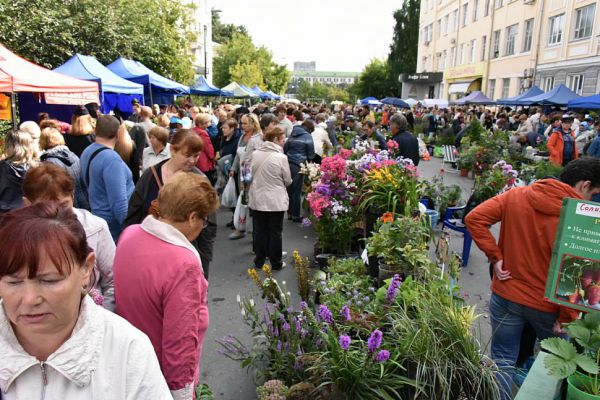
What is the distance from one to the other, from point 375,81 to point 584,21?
40450mm

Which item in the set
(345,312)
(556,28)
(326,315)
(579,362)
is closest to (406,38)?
(556,28)

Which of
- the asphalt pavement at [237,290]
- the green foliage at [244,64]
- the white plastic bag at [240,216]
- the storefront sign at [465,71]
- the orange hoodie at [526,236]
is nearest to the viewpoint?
the orange hoodie at [526,236]

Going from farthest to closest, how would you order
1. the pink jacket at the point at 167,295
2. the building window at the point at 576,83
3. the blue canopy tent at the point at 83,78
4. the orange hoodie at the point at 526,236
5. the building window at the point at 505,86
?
1. the building window at the point at 505,86
2. the building window at the point at 576,83
3. the blue canopy tent at the point at 83,78
4. the orange hoodie at the point at 526,236
5. the pink jacket at the point at 167,295

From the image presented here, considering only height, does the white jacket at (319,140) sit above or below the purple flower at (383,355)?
above

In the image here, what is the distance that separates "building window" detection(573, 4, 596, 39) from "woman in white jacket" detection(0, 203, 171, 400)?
978 inches

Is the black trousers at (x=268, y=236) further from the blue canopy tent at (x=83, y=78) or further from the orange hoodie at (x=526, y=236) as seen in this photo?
the blue canopy tent at (x=83, y=78)

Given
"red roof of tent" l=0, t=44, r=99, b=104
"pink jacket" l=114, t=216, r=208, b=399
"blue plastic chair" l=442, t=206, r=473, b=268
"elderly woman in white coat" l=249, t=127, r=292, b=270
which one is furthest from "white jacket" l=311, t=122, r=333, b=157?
"pink jacket" l=114, t=216, r=208, b=399

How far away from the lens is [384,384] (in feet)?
8.16

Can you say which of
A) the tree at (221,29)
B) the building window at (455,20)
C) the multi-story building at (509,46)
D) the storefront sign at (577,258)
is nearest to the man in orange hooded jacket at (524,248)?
the storefront sign at (577,258)

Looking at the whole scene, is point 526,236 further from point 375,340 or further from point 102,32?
point 102,32

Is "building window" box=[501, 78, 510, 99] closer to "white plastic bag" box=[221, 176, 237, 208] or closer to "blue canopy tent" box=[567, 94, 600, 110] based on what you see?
"blue canopy tent" box=[567, 94, 600, 110]

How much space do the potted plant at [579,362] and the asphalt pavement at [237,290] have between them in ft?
3.24

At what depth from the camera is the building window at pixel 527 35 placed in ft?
87.5

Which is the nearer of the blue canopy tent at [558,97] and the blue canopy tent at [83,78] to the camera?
the blue canopy tent at [83,78]
